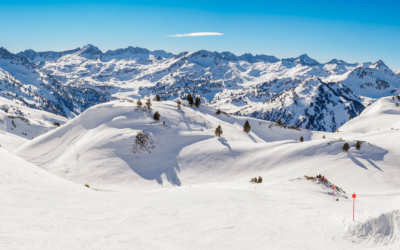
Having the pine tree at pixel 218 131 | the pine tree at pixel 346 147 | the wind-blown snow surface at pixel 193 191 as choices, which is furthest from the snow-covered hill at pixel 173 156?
the pine tree at pixel 218 131

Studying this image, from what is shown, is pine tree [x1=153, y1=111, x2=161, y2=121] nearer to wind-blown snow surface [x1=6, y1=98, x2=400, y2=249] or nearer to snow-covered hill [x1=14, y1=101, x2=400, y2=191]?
wind-blown snow surface [x1=6, y1=98, x2=400, y2=249]

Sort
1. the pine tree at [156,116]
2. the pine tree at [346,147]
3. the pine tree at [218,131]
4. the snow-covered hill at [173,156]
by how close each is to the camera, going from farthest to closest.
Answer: the pine tree at [156,116], the pine tree at [218,131], the pine tree at [346,147], the snow-covered hill at [173,156]

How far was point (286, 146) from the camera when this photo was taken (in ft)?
152

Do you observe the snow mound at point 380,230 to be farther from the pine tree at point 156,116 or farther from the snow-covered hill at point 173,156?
the pine tree at point 156,116

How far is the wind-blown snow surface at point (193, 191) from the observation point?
13500 millimetres

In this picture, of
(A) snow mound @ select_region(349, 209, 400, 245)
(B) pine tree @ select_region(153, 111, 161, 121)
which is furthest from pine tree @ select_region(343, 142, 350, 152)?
(B) pine tree @ select_region(153, 111, 161, 121)

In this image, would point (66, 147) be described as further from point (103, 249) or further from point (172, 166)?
point (103, 249)

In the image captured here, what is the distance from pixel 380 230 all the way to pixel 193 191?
56.3 ft

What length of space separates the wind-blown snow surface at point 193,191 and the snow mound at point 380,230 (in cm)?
5

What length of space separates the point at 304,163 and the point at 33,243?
4041cm

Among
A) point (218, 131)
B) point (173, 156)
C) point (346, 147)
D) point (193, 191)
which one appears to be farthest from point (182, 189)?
point (346, 147)

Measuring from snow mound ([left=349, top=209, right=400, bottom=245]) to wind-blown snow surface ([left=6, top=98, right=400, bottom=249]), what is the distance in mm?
54

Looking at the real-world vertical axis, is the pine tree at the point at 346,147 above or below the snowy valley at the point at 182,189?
above

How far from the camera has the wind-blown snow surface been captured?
13500 millimetres
